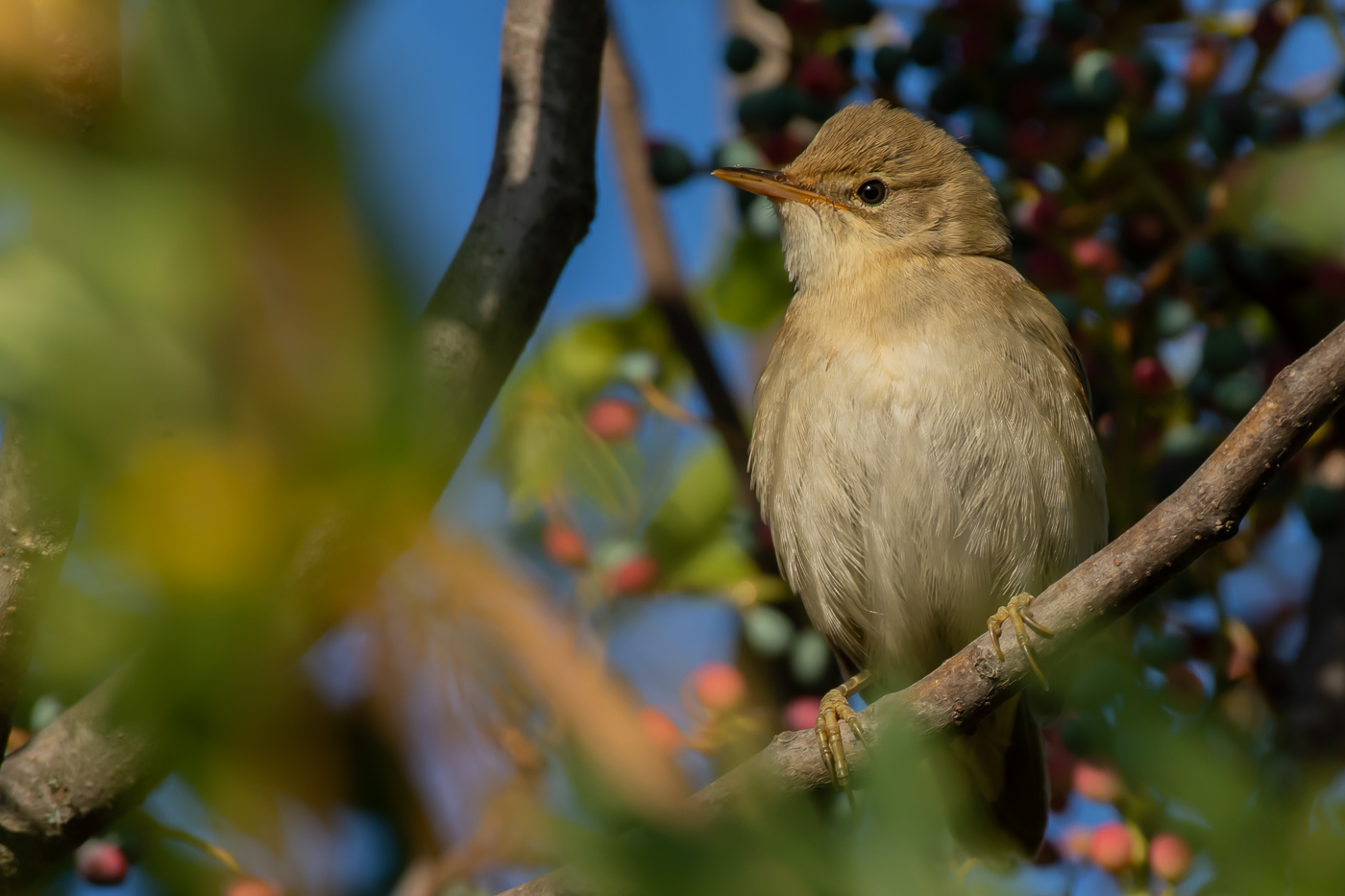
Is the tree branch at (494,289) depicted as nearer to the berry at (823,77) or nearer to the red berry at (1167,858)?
the berry at (823,77)

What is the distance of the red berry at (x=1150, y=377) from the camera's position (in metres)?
3.16

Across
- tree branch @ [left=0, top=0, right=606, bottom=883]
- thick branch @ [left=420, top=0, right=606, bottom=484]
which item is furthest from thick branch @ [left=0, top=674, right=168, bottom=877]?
thick branch @ [left=420, top=0, right=606, bottom=484]

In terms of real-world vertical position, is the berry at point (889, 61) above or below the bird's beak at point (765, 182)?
above

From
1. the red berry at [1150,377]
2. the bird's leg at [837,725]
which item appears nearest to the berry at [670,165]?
the red berry at [1150,377]

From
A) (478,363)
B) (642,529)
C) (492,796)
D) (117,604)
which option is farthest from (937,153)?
(117,604)

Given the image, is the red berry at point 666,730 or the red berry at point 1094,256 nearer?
the red berry at point 666,730

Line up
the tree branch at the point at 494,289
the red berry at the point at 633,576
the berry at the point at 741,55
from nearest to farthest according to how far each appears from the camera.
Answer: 1. the tree branch at the point at 494,289
2. the red berry at the point at 633,576
3. the berry at the point at 741,55

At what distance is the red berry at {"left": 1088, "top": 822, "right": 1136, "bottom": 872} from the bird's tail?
42 cm

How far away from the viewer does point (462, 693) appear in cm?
96

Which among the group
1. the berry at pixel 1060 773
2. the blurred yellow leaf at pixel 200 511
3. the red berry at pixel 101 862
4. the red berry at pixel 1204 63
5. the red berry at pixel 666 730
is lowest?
the berry at pixel 1060 773

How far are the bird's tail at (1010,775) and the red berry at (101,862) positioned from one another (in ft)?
6.37

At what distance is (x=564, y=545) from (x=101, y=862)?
3.83 ft

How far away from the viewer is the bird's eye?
12.6 feet

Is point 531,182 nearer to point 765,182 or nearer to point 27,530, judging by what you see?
point 765,182
